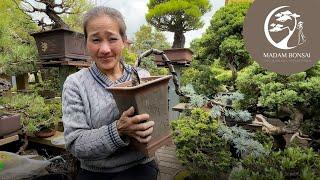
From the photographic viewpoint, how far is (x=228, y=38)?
2049 millimetres

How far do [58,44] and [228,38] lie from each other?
4.55 ft

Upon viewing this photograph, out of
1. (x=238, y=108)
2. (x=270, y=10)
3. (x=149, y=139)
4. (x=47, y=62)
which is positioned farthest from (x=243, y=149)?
(x=47, y=62)

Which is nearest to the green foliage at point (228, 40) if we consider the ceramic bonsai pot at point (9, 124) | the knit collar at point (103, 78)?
the knit collar at point (103, 78)

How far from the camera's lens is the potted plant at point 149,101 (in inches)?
25.8

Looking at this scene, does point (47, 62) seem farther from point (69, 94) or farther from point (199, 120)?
point (69, 94)

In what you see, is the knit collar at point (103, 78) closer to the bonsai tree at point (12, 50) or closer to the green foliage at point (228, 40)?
the green foliage at point (228, 40)

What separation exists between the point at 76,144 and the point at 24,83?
11.1 feet

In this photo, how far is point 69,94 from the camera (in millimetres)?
817

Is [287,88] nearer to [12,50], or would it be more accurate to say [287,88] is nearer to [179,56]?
[12,50]

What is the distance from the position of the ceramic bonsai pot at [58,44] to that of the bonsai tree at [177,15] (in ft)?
6.64

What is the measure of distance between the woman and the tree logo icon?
2.37 feet

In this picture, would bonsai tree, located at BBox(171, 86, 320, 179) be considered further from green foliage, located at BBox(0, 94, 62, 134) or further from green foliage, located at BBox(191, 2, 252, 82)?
green foliage, located at BBox(0, 94, 62, 134)

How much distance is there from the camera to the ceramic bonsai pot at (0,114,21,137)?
6.14 ft

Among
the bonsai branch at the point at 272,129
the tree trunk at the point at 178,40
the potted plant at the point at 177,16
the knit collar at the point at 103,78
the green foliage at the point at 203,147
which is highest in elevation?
the potted plant at the point at 177,16
